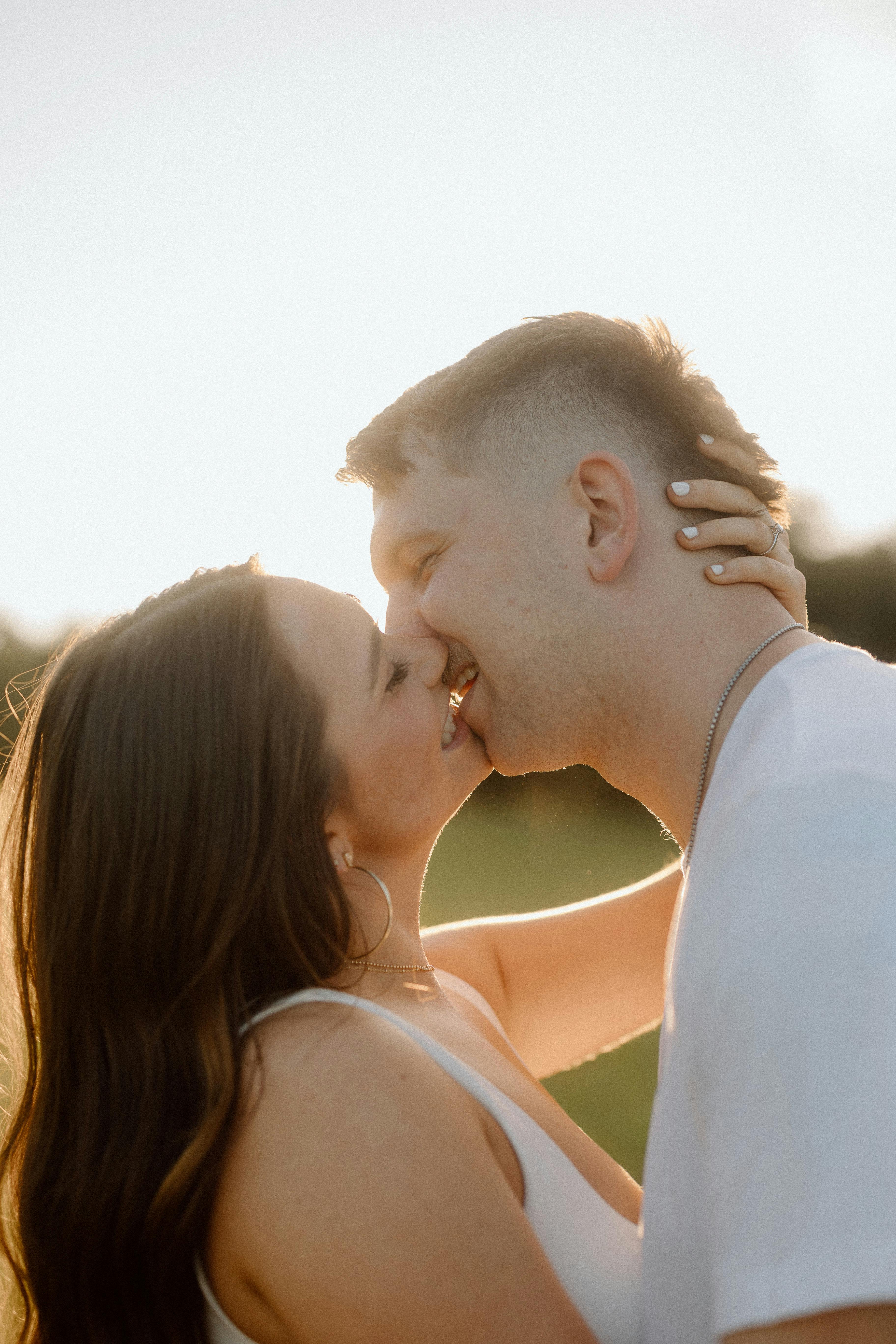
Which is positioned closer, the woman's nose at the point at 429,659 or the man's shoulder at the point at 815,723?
the man's shoulder at the point at 815,723

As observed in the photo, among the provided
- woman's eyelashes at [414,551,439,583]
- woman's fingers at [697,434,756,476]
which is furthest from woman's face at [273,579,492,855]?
woman's fingers at [697,434,756,476]

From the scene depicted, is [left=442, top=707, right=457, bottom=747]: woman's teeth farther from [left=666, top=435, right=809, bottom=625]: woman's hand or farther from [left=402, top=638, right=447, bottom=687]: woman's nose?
[left=666, top=435, right=809, bottom=625]: woman's hand

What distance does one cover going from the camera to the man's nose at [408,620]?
314cm

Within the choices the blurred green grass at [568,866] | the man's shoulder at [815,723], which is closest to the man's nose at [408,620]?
the man's shoulder at [815,723]

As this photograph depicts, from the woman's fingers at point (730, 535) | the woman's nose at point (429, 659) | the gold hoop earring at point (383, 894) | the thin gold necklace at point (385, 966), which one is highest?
the woman's fingers at point (730, 535)

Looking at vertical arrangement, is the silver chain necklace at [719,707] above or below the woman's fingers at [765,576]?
below

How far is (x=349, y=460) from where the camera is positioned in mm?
3312

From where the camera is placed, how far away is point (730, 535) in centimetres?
276

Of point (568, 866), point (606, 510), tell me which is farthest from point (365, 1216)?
point (568, 866)

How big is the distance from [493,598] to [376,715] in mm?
626

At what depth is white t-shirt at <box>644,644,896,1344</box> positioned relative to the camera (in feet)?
4.25

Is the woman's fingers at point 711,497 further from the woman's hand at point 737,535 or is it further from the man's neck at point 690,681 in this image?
the man's neck at point 690,681

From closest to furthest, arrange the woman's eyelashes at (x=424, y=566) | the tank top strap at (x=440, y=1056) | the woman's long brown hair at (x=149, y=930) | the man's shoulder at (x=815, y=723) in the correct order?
1. the man's shoulder at (x=815, y=723)
2. the woman's long brown hair at (x=149, y=930)
3. the tank top strap at (x=440, y=1056)
4. the woman's eyelashes at (x=424, y=566)

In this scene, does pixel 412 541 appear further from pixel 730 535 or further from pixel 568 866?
pixel 568 866
